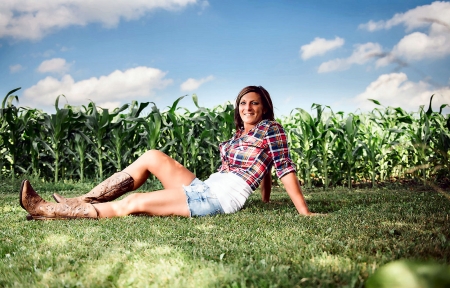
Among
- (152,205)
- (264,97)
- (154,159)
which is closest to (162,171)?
(154,159)

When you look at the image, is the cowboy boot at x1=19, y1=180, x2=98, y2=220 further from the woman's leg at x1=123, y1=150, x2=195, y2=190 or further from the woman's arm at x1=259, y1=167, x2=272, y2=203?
the woman's arm at x1=259, y1=167, x2=272, y2=203

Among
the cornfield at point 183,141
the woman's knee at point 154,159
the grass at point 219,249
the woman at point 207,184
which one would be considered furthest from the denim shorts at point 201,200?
the cornfield at point 183,141

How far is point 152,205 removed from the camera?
317 centimetres

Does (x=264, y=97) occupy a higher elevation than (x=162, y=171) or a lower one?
higher

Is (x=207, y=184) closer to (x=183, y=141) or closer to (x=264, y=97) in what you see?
(x=264, y=97)

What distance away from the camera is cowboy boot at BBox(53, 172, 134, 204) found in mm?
3345

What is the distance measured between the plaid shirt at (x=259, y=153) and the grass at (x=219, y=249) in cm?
35

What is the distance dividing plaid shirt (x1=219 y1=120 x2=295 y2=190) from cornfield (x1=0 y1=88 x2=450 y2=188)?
10.6ft

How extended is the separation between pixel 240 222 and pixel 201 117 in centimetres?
430

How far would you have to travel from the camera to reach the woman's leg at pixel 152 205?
10.4ft

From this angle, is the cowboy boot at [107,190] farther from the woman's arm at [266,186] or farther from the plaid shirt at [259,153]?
the woman's arm at [266,186]

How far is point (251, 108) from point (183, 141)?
3556 mm

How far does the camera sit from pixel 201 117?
7.06 m

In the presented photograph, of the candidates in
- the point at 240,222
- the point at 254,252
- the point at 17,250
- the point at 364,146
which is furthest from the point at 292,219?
the point at 364,146
